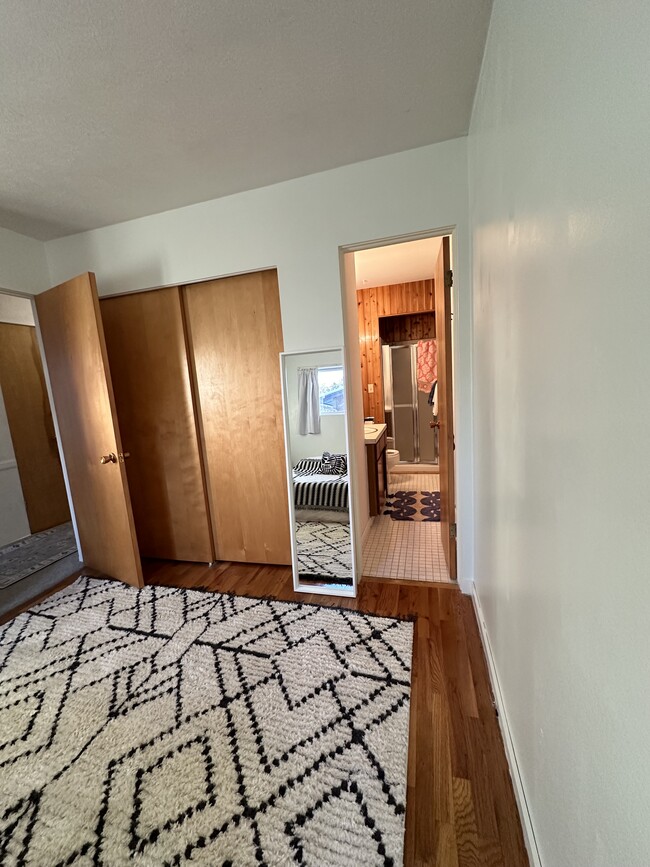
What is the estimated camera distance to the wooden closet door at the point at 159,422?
96.5 inches

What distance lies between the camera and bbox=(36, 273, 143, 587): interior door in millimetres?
2168

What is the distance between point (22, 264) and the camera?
2424 mm

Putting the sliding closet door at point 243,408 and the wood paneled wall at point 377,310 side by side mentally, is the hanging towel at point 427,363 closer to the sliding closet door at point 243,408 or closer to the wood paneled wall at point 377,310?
the wood paneled wall at point 377,310

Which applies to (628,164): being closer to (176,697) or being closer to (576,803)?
(576,803)

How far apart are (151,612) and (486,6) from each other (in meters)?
3.18

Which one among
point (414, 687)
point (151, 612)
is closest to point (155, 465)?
point (151, 612)

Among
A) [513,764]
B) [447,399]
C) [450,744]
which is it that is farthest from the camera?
[447,399]

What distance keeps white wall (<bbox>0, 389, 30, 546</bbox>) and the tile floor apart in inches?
142

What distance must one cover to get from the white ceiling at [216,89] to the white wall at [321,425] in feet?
3.53

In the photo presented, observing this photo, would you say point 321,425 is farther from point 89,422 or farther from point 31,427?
point 31,427

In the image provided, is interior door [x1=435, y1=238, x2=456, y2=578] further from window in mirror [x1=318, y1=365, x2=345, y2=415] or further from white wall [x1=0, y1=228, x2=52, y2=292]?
white wall [x1=0, y1=228, x2=52, y2=292]

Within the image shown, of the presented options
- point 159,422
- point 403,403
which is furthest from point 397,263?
point 159,422

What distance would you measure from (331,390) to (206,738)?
177 centimetres

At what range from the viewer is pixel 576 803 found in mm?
647
